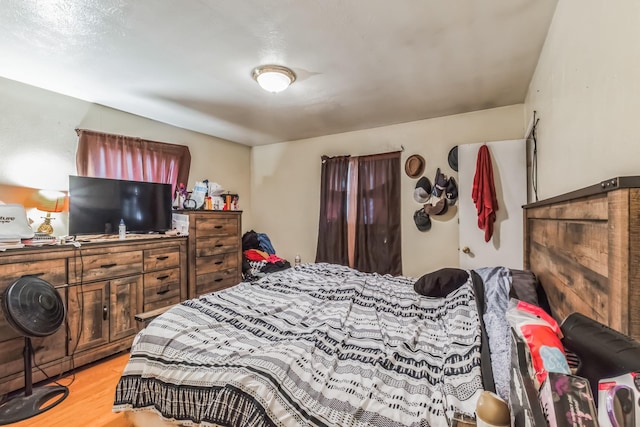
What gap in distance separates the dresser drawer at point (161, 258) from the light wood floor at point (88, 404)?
89cm

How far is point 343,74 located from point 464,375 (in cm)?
218

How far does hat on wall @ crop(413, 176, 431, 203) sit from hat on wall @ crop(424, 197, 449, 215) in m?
0.13

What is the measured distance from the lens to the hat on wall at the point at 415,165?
135 inches

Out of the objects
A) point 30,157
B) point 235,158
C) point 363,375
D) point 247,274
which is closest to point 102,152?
point 30,157

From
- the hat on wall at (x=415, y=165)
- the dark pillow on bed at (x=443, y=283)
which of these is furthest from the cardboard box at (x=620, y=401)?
the hat on wall at (x=415, y=165)

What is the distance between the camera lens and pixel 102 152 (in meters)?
2.97

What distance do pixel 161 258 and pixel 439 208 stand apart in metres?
3.12

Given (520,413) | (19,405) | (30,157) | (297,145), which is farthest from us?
(297,145)

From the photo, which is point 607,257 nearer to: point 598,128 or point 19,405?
point 598,128

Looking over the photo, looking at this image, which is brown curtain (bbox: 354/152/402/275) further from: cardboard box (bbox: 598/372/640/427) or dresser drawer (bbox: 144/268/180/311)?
cardboard box (bbox: 598/372/640/427)

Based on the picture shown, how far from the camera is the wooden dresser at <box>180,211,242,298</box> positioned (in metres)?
3.24

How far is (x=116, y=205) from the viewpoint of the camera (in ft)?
9.32

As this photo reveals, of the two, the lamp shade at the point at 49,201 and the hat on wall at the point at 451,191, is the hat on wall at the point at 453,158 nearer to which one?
the hat on wall at the point at 451,191

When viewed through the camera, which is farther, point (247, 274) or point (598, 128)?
point (247, 274)
